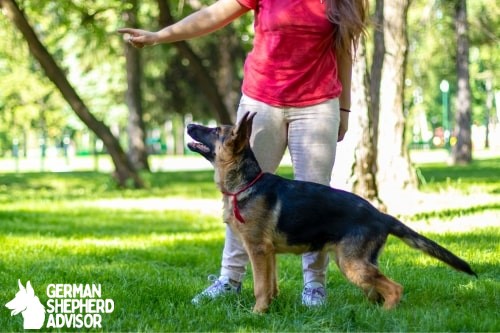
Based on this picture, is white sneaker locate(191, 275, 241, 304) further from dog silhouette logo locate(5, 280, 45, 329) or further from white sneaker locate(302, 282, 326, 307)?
dog silhouette logo locate(5, 280, 45, 329)

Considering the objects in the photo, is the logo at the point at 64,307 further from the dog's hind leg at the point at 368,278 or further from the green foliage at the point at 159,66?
the green foliage at the point at 159,66

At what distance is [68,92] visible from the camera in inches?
785

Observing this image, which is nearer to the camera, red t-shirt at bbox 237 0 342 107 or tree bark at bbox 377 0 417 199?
red t-shirt at bbox 237 0 342 107

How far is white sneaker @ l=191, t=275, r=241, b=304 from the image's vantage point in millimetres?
6453

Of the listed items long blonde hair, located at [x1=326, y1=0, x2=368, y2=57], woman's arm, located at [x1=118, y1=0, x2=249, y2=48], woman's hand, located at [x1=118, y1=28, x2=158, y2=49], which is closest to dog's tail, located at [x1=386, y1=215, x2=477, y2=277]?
long blonde hair, located at [x1=326, y1=0, x2=368, y2=57]

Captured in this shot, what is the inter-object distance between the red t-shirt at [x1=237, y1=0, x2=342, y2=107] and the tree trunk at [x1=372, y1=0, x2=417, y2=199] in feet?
32.9

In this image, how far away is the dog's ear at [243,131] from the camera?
6152 millimetres

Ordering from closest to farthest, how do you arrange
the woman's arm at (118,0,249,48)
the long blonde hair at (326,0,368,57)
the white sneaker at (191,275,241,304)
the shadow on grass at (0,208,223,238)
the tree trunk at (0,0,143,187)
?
the long blonde hair at (326,0,368,57)
the white sneaker at (191,275,241,304)
the woman's arm at (118,0,249,48)
the shadow on grass at (0,208,223,238)
the tree trunk at (0,0,143,187)

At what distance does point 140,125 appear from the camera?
103 ft

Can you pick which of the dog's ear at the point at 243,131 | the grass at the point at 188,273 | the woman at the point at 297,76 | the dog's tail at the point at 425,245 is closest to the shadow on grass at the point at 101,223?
the grass at the point at 188,273

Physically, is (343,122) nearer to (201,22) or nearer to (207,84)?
(201,22)

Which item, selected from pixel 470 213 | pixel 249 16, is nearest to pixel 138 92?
pixel 249 16

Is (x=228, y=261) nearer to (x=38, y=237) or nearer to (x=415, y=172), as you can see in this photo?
(x=38, y=237)

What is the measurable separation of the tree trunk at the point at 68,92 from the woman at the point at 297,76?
13.0 meters
